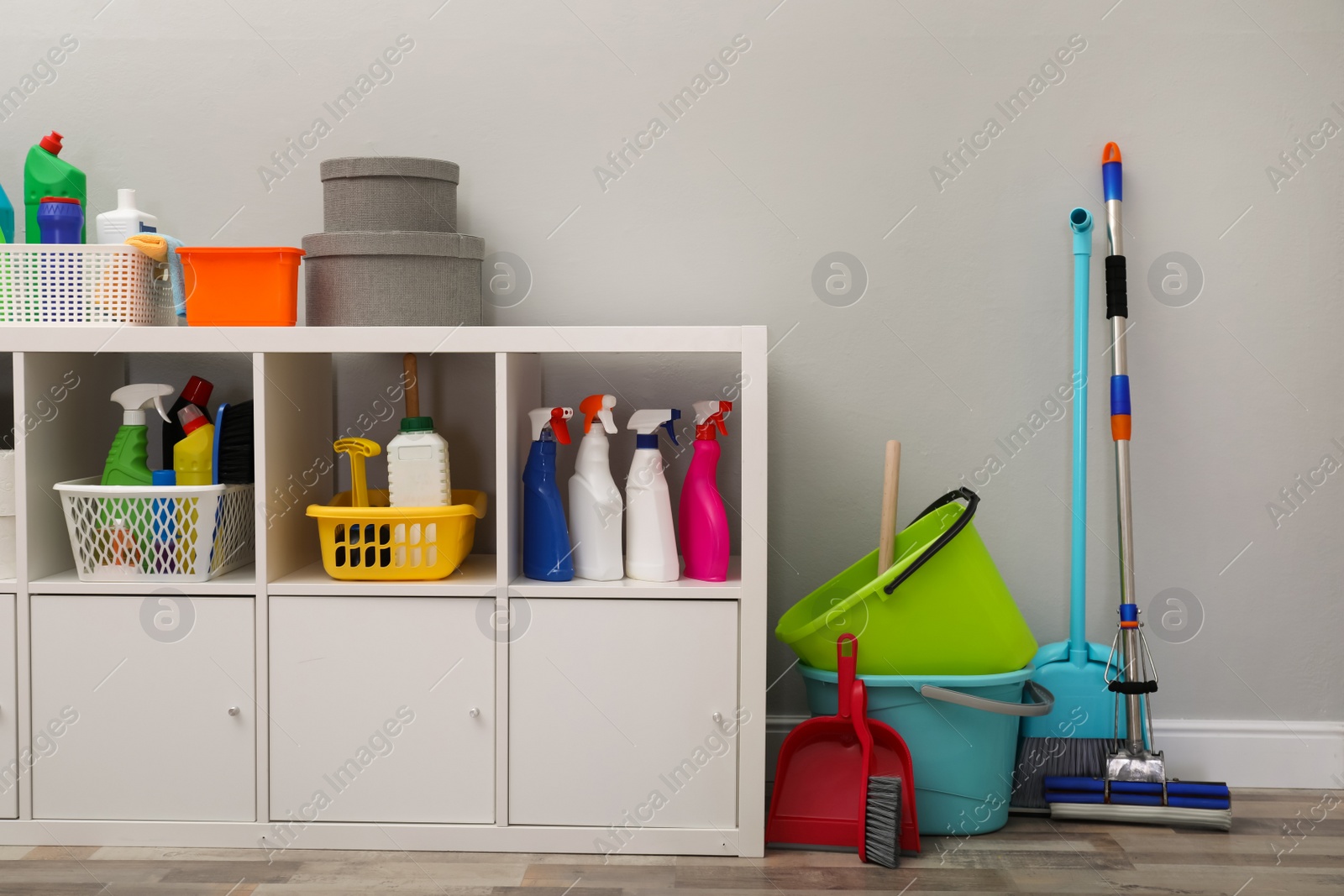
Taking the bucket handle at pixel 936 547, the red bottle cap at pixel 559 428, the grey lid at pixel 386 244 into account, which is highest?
the grey lid at pixel 386 244

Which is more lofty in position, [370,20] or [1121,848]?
[370,20]

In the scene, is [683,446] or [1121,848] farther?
[683,446]

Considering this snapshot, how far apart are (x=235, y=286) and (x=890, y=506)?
1220mm

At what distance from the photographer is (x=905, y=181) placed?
79.7 inches

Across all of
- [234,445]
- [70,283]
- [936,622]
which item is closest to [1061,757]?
[936,622]

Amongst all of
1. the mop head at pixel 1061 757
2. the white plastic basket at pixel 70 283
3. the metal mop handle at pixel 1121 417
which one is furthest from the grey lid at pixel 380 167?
the mop head at pixel 1061 757

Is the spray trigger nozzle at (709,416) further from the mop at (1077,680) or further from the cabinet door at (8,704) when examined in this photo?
the cabinet door at (8,704)

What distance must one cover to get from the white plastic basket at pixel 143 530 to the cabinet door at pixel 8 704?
0.14 metres

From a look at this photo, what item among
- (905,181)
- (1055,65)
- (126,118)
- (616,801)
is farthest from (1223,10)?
(126,118)

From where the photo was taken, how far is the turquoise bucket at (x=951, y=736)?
1740mm

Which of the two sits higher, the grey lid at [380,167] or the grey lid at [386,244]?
the grey lid at [380,167]

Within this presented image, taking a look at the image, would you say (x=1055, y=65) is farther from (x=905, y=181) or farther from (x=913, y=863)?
(x=913, y=863)

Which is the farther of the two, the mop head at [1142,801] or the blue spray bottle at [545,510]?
Answer: the mop head at [1142,801]

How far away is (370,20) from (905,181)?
115cm
